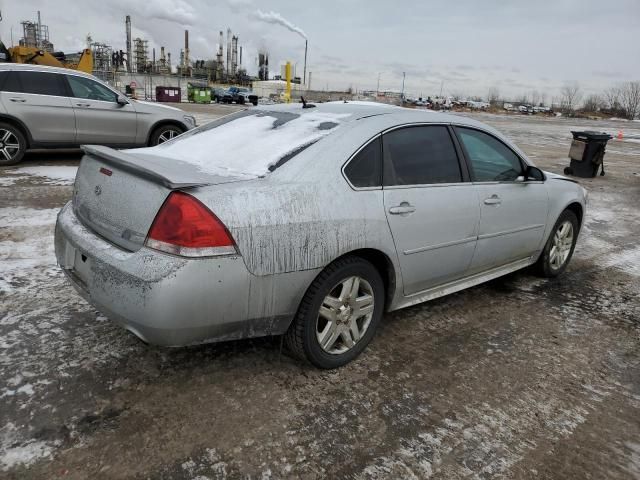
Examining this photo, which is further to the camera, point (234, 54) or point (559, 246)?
point (234, 54)

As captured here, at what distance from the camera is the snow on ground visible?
23.7ft

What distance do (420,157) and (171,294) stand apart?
1.86 meters

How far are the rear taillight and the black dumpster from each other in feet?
Result: 37.6

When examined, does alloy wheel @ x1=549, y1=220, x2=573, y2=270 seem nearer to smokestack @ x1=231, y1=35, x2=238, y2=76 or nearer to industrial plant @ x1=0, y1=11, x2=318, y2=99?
industrial plant @ x1=0, y1=11, x2=318, y2=99

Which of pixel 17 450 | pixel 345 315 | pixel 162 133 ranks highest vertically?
pixel 162 133

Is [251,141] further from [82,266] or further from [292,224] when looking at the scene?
[82,266]

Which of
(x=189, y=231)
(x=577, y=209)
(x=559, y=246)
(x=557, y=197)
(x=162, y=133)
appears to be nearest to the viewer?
(x=189, y=231)

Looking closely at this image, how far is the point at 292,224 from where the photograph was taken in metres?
2.52

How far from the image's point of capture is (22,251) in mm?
4449

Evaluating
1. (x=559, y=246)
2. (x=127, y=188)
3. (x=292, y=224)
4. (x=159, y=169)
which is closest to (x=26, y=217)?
(x=127, y=188)

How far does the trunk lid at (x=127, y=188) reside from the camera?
2.43 metres

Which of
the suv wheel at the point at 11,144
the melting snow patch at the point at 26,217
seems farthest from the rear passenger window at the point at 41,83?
the melting snow patch at the point at 26,217

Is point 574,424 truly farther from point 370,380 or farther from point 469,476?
point 370,380

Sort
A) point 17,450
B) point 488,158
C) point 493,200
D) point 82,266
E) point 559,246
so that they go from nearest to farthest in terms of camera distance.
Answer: point 17,450
point 82,266
point 493,200
point 488,158
point 559,246
